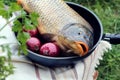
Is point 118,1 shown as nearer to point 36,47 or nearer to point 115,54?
point 115,54

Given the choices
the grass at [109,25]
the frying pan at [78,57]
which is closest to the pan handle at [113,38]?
the frying pan at [78,57]

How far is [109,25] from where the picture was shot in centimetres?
220

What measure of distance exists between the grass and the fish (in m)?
0.45

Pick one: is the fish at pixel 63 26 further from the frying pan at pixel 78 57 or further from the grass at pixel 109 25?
the grass at pixel 109 25

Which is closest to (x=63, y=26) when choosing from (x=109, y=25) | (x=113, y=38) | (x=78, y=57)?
(x=78, y=57)

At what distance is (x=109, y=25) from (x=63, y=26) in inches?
31.3

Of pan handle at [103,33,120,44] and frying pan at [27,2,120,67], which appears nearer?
frying pan at [27,2,120,67]

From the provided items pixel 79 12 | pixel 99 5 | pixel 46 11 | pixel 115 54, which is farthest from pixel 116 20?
pixel 46 11

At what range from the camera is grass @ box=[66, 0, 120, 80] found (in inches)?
76.9

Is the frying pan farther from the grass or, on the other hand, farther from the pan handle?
the grass

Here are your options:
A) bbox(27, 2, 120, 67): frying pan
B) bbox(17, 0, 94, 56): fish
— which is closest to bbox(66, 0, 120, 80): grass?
bbox(27, 2, 120, 67): frying pan

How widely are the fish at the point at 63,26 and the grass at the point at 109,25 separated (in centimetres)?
45

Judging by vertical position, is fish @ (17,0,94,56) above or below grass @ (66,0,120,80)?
above

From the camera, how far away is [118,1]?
94.2 inches
